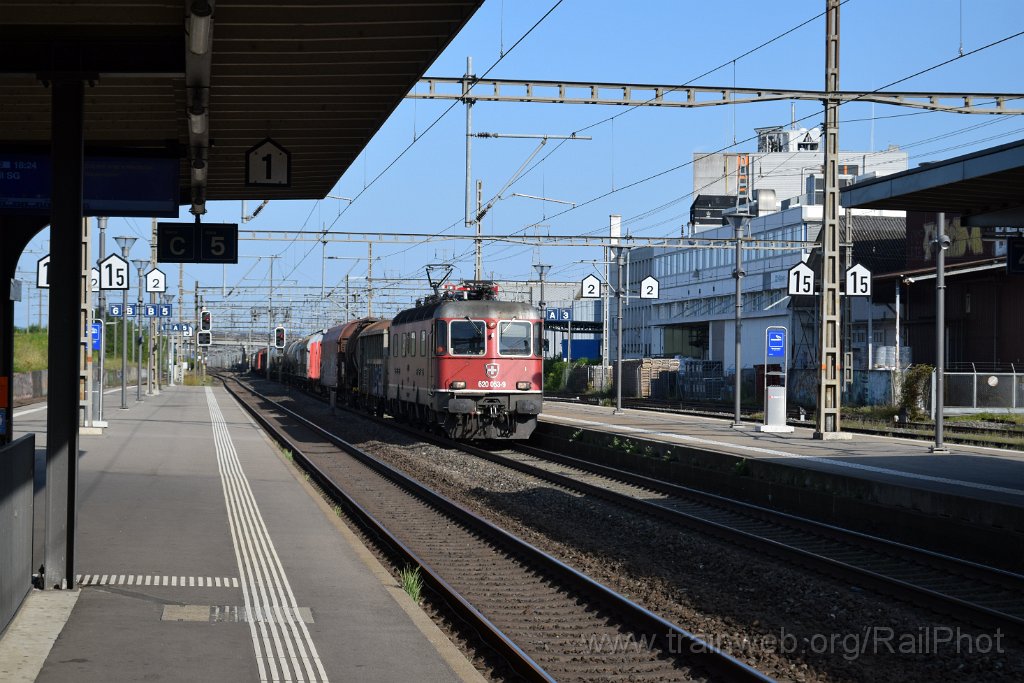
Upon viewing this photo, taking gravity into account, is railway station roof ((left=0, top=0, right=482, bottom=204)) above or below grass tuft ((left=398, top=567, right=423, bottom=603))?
above

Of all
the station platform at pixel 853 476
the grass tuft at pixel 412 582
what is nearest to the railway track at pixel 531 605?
the grass tuft at pixel 412 582

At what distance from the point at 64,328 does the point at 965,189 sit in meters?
11.7

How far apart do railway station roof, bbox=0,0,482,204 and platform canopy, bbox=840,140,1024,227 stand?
7.36m

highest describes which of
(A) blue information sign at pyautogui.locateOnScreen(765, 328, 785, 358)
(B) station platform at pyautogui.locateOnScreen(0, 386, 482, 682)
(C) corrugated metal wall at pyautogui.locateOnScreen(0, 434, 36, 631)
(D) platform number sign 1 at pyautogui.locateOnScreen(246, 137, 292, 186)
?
(D) platform number sign 1 at pyautogui.locateOnScreen(246, 137, 292, 186)

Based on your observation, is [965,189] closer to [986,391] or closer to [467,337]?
[467,337]

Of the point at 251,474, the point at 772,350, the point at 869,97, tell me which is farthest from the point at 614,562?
the point at 772,350

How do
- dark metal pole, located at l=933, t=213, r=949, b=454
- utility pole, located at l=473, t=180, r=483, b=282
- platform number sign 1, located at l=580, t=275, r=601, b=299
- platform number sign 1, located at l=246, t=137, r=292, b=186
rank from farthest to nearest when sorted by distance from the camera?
platform number sign 1, located at l=580, t=275, r=601, b=299, utility pole, located at l=473, t=180, r=483, b=282, dark metal pole, located at l=933, t=213, r=949, b=454, platform number sign 1, located at l=246, t=137, r=292, b=186

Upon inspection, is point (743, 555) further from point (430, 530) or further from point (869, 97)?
point (869, 97)

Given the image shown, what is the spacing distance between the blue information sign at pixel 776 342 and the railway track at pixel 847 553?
29.1ft

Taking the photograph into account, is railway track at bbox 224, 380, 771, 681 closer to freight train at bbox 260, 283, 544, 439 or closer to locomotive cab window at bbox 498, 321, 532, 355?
freight train at bbox 260, 283, 544, 439

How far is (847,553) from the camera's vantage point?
12578mm

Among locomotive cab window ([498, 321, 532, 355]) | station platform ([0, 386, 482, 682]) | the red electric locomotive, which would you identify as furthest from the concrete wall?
station platform ([0, 386, 482, 682])

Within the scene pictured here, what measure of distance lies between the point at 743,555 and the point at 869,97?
40.6 feet

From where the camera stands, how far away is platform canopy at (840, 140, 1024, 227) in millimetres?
13898
